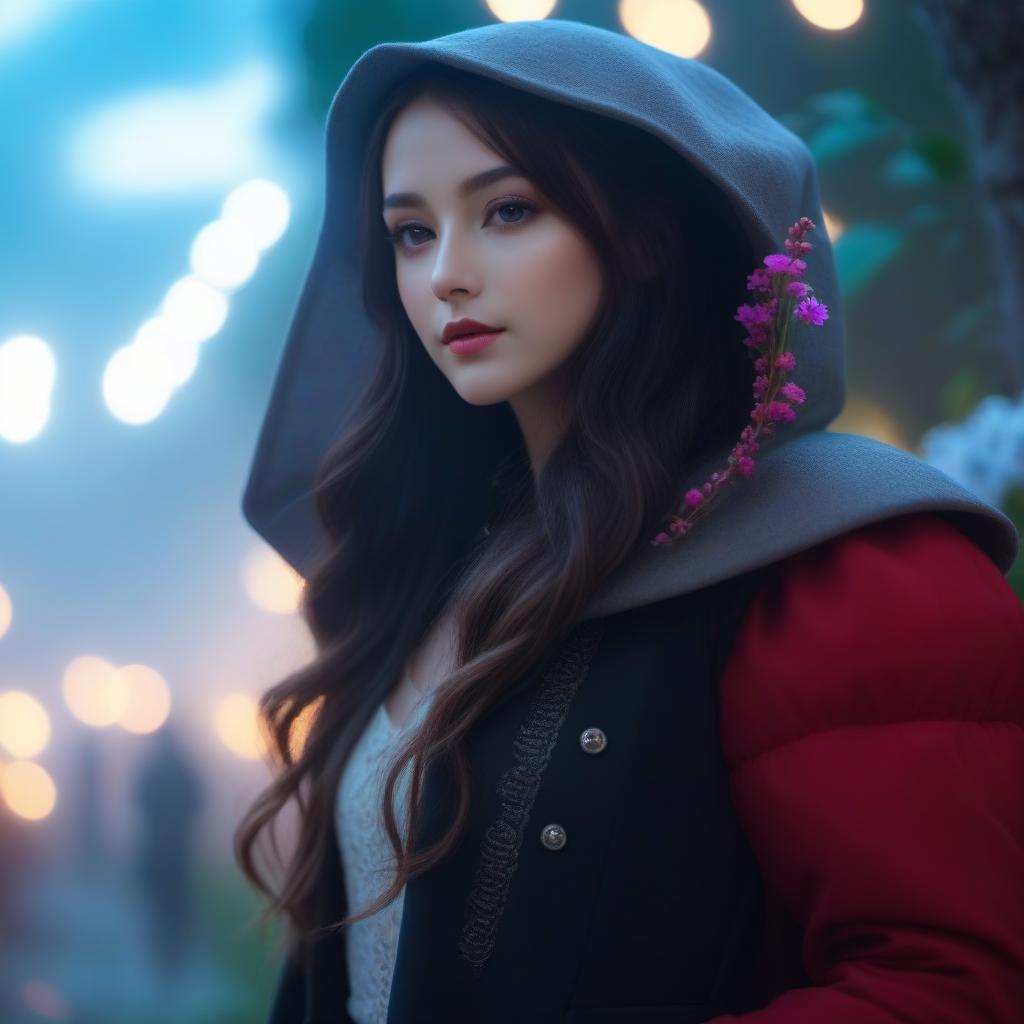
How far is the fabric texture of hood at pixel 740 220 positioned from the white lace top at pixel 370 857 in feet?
0.90

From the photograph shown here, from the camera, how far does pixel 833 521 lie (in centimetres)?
81

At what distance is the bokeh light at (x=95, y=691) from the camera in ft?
6.28

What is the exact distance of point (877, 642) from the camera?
0.76m

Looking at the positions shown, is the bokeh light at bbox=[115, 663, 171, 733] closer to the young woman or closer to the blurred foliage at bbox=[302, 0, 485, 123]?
the young woman

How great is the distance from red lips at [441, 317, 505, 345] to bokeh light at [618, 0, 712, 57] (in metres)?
1.13

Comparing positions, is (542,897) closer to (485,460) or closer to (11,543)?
(485,460)

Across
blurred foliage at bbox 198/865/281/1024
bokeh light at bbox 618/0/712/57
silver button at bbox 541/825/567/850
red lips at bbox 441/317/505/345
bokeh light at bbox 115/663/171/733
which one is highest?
bokeh light at bbox 618/0/712/57

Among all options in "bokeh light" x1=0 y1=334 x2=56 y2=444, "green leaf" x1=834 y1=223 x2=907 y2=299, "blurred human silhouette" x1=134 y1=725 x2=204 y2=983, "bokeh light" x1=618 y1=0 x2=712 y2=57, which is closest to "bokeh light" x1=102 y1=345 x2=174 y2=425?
"bokeh light" x1=0 y1=334 x2=56 y2=444

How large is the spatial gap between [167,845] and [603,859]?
132 cm

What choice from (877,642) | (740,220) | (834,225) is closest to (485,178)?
(740,220)

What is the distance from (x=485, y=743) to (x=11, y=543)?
137 centimetres

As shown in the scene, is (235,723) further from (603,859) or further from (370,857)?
(603,859)

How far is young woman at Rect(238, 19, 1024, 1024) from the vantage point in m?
0.74

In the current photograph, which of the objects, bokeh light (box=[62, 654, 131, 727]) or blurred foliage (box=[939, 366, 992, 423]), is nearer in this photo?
blurred foliage (box=[939, 366, 992, 423])
